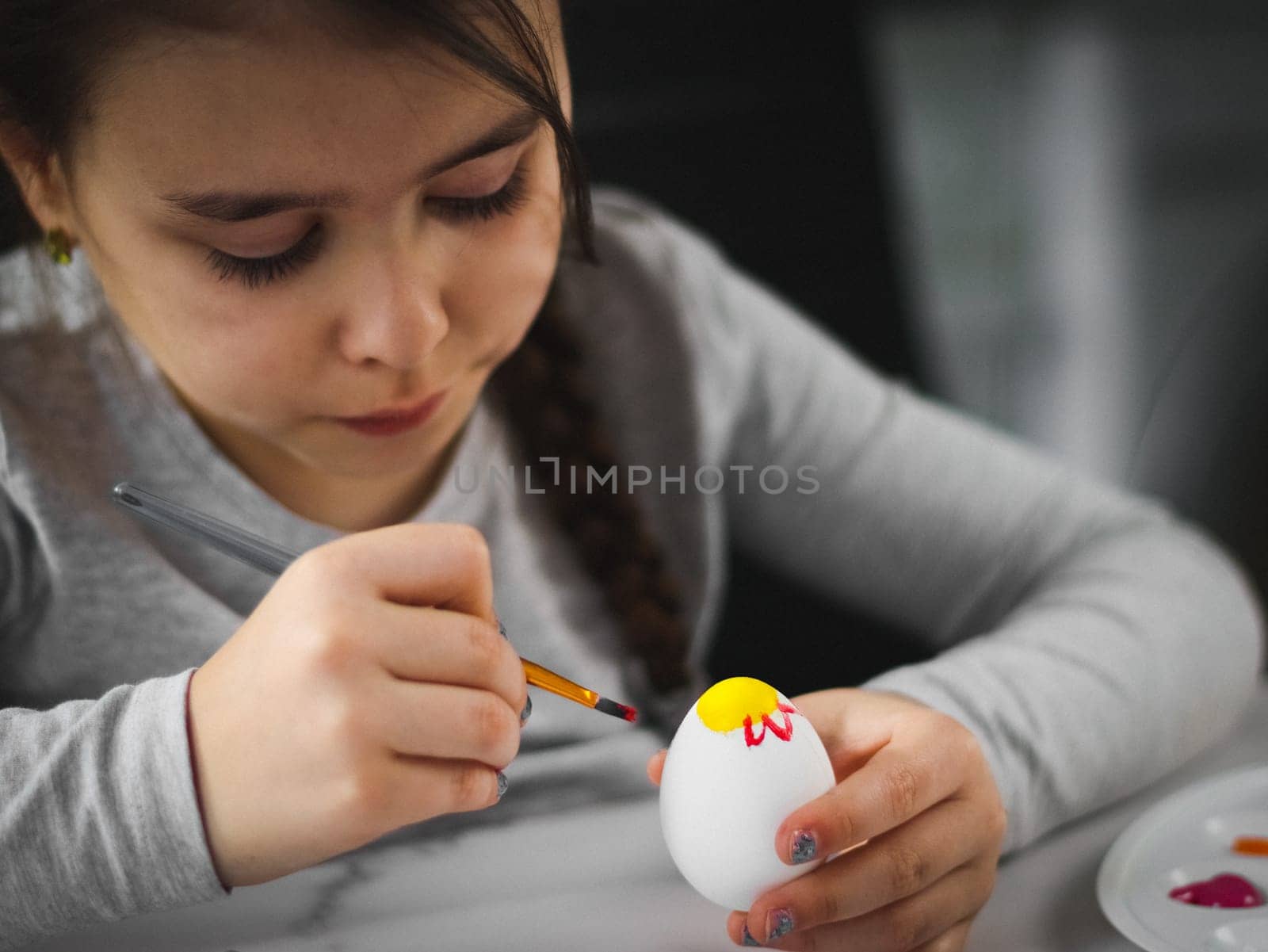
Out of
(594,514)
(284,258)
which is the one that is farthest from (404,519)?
(284,258)

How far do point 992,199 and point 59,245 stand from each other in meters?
1.32

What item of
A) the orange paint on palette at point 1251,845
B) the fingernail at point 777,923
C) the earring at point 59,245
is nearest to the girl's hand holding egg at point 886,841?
the fingernail at point 777,923

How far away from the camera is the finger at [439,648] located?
14.6 inches

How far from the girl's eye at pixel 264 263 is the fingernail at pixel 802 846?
27cm

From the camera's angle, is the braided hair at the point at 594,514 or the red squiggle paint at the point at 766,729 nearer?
the red squiggle paint at the point at 766,729

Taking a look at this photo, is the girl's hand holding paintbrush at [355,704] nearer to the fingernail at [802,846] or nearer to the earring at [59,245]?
the fingernail at [802,846]

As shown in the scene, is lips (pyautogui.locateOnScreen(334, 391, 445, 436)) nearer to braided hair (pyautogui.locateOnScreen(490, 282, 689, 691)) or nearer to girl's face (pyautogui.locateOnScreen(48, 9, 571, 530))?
girl's face (pyautogui.locateOnScreen(48, 9, 571, 530))

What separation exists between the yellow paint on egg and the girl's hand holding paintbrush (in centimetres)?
7

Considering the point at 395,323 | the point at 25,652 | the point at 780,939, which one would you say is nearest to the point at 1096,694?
the point at 780,939

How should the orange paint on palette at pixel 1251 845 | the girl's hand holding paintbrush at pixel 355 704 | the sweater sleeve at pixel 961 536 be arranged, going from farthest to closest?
the sweater sleeve at pixel 961 536 → the orange paint on palette at pixel 1251 845 → the girl's hand holding paintbrush at pixel 355 704

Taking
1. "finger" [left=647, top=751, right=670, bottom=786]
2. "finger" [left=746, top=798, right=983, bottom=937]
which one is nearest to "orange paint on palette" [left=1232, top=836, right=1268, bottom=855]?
"finger" [left=746, top=798, right=983, bottom=937]

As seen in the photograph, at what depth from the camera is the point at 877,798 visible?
0.41m

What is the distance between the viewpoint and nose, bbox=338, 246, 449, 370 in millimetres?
431

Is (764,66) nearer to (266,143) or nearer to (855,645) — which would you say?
(855,645)
